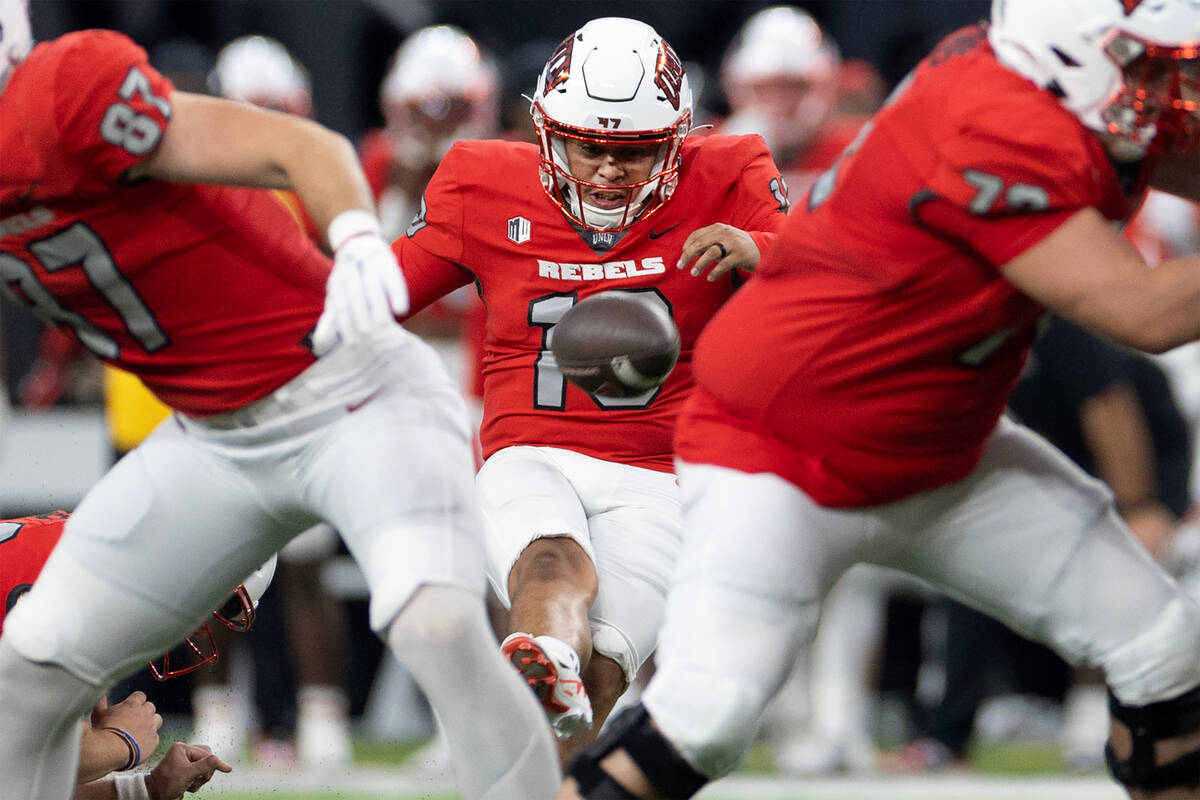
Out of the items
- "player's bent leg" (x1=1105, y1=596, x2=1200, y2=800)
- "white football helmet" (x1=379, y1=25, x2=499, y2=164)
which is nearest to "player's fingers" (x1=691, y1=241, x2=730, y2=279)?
"player's bent leg" (x1=1105, y1=596, x2=1200, y2=800)

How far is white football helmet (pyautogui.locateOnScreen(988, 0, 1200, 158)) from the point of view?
2365 millimetres

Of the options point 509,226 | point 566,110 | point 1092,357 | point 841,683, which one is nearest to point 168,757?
point 509,226

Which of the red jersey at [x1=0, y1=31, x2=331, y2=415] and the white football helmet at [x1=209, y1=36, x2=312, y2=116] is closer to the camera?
the red jersey at [x1=0, y1=31, x2=331, y2=415]

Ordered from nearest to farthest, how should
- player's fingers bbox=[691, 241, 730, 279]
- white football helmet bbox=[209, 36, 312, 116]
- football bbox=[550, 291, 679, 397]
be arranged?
football bbox=[550, 291, 679, 397] → player's fingers bbox=[691, 241, 730, 279] → white football helmet bbox=[209, 36, 312, 116]

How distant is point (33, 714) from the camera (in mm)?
2721

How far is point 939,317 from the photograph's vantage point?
246 centimetres

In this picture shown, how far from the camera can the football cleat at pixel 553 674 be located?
2865mm

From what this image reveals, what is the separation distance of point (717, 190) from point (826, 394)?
0.97m

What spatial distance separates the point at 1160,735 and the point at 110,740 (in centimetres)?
174

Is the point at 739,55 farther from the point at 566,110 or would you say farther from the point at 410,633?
the point at 410,633

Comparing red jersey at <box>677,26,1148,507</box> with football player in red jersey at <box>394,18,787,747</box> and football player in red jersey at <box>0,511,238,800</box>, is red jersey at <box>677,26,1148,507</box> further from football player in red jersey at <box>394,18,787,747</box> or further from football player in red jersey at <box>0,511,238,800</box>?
football player in red jersey at <box>0,511,238,800</box>

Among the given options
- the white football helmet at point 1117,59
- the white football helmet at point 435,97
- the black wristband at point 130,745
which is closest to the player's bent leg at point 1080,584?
the white football helmet at point 1117,59

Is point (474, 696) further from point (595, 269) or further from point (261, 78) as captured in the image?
point (261, 78)

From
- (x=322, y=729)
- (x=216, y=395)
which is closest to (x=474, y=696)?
(x=216, y=395)
